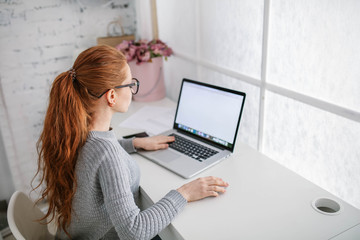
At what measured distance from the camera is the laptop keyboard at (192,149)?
1275 millimetres

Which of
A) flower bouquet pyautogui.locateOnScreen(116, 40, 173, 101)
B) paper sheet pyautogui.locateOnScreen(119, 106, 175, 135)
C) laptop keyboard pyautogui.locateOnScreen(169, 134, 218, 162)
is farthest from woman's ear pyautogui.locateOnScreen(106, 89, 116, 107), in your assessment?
flower bouquet pyautogui.locateOnScreen(116, 40, 173, 101)

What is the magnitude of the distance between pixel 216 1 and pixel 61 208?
113 centimetres

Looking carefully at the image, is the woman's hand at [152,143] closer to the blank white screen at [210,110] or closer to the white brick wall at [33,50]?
the blank white screen at [210,110]

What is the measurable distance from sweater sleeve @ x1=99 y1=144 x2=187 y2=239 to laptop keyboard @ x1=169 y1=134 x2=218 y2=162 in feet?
1.20

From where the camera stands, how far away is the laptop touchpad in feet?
4.15

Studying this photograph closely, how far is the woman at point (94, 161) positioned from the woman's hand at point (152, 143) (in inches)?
11.1

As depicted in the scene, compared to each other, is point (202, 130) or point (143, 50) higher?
point (143, 50)

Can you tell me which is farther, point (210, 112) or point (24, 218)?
point (210, 112)

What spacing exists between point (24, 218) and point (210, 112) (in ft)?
2.53

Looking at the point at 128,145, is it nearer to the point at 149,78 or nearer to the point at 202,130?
the point at 202,130

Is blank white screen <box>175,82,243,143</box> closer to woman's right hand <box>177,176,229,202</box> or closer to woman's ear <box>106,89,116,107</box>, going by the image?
woman's right hand <box>177,176,229,202</box>

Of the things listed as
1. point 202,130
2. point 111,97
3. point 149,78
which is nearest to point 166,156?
point 202,130

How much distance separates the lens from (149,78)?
1906 mm

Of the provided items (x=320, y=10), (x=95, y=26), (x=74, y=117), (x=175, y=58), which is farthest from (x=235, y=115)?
(x=95, y=26)
